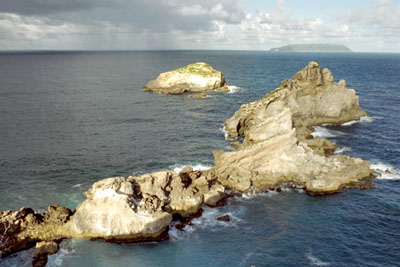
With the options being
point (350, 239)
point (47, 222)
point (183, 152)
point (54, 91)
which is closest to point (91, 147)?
point (183, 152)

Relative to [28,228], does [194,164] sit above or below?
above

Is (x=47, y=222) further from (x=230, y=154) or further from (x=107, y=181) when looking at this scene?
(x=230, y=154)

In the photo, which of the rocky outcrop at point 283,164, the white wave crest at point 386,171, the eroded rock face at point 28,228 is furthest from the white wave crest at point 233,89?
the eroded rock face at point 28,228

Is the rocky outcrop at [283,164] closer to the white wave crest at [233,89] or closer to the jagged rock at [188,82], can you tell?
the white wave crest at [233,89]

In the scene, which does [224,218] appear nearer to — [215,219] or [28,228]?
[215,219]

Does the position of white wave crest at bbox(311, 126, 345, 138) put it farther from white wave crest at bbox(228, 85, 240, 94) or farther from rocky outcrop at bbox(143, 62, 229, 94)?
rocky outcrop at bbox(143, 62, 229, 94)

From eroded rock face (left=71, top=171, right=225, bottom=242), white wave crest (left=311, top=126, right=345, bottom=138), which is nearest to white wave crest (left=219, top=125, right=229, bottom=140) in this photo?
white wave crest (left=311, top=126, right=345, bottom=138)

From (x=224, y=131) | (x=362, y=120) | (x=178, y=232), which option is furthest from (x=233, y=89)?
(x=178, y=232)
